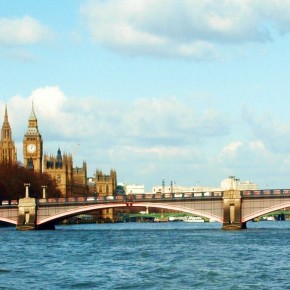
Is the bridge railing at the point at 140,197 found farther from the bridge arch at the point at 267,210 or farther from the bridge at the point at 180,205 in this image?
the bridge arch at the point at 267,210

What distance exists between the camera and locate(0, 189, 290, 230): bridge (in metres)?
128

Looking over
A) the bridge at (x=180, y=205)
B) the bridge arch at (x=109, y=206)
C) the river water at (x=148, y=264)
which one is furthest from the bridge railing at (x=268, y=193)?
the river water at (x=148, y=264)

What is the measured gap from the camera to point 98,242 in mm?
105125

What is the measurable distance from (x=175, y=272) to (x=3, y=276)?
35.9 feet

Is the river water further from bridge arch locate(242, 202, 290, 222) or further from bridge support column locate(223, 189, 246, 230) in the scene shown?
bridge support column locate(223, 189, 246, 230)

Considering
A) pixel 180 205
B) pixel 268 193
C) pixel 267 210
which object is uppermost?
pixel 268 193

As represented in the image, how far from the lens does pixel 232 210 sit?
129 metres

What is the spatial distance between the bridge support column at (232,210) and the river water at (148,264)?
2181 cm

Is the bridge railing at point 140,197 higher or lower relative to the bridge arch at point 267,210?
higher

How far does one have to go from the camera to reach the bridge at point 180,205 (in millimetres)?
128250

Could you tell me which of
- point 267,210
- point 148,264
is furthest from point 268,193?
point 148,264

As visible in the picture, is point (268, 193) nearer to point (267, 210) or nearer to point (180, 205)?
point (267, 210)

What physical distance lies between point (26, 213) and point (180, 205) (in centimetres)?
2231

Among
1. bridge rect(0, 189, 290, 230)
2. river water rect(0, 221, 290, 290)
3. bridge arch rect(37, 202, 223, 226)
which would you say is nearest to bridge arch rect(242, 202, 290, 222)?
bridge rect(0, 189, 290, 230)
